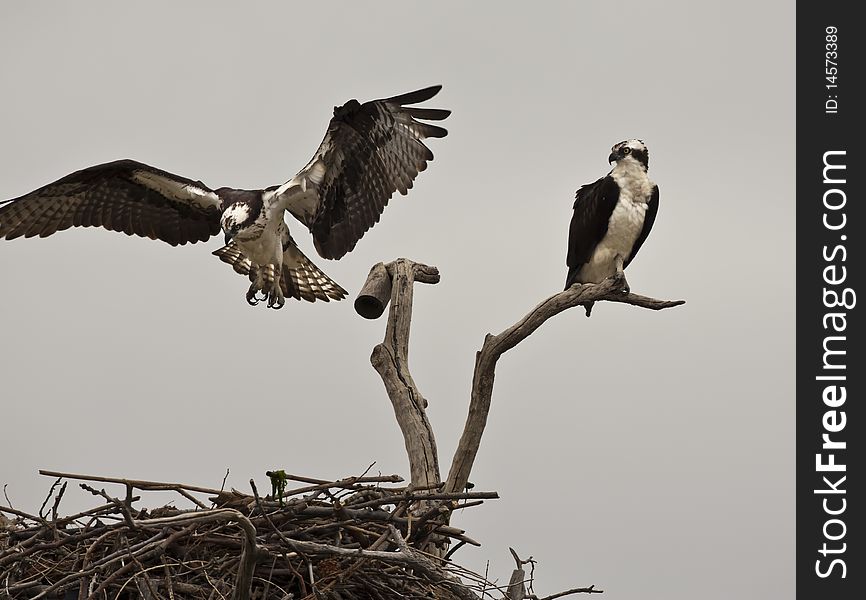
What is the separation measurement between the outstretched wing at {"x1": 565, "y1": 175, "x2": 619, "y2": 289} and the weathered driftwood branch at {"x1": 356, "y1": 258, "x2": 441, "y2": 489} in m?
1.05

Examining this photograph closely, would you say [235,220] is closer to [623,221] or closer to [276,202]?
[276,202]

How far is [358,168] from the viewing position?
7.23 meters

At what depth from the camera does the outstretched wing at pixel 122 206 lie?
7707 millimetres

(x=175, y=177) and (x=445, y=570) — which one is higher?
(x=175, y=177)

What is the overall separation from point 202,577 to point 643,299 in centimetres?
306

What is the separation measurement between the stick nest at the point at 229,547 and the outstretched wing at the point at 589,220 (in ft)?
8.51

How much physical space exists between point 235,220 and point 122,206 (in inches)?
47.8

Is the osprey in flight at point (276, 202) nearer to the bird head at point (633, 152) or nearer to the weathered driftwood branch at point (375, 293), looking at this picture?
the weathered driftwood branch at point (375, 293)

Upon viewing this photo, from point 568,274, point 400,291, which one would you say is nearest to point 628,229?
point 568,274

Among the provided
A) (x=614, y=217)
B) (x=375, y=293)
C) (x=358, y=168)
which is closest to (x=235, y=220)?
(x=358, y=168)

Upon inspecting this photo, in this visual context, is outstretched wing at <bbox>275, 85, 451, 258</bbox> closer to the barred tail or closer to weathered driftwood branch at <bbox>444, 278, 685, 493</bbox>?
the barred tail

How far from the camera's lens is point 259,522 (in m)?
4.96

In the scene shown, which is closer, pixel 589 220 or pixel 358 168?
pixel 358 168

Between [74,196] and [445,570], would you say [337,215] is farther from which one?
[445,570]
